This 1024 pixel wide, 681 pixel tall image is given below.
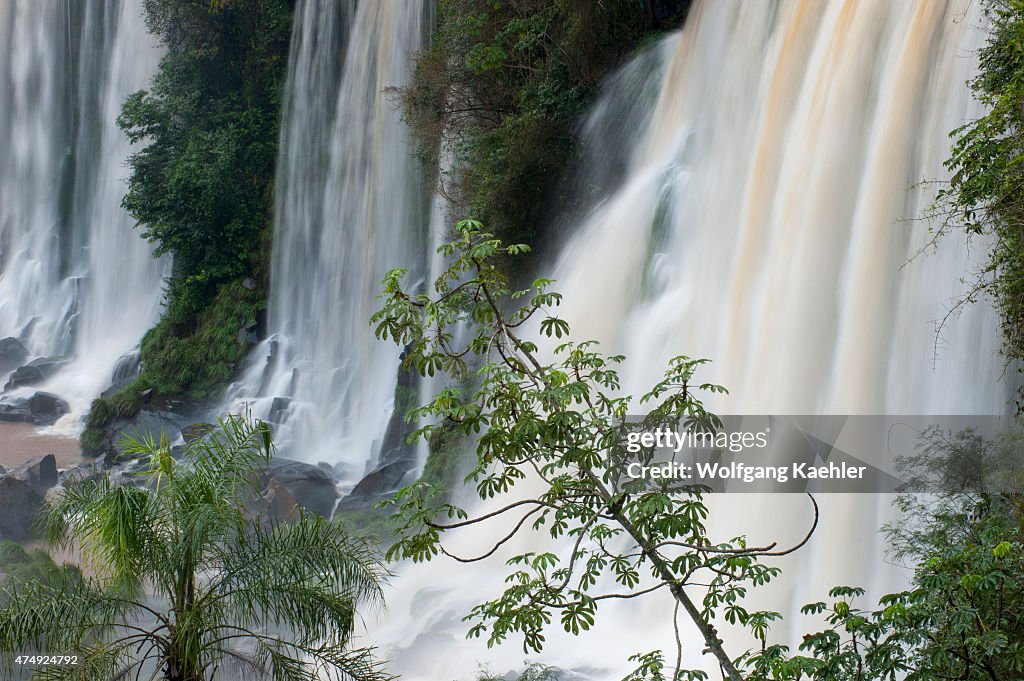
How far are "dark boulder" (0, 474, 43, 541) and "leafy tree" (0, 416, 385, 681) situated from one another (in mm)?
8855

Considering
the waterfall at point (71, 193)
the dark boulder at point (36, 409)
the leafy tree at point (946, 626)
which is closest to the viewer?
the leafy tree at point (946, 626)

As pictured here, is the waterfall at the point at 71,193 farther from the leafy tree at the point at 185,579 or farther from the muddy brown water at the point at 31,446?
the leafy tree at the point at 185,579

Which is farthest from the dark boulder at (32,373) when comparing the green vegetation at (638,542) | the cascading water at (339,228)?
the green vegetation at (638,542)

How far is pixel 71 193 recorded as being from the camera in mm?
26312

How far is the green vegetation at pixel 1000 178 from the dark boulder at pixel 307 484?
9.23m

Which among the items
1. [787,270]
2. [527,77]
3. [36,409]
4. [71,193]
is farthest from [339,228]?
[787,270]

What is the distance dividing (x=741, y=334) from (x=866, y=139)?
193 cm

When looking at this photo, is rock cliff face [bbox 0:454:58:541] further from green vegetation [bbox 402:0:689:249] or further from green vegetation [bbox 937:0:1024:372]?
green vegetation [bbox 937:0:1024:372]

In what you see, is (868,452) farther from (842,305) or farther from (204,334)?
(204,334)

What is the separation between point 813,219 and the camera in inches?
332

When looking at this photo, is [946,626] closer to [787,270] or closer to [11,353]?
[787,270]

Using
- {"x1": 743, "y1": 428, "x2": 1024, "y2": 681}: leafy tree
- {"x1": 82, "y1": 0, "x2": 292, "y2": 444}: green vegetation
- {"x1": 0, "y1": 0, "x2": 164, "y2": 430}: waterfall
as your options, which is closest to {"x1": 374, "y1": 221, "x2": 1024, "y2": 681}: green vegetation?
{"x1": 743, "y1": 428, "x2": 1024, "y2": 681}: leafy tree

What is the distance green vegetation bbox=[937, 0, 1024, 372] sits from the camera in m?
6.40

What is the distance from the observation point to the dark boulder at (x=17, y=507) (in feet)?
45.6
